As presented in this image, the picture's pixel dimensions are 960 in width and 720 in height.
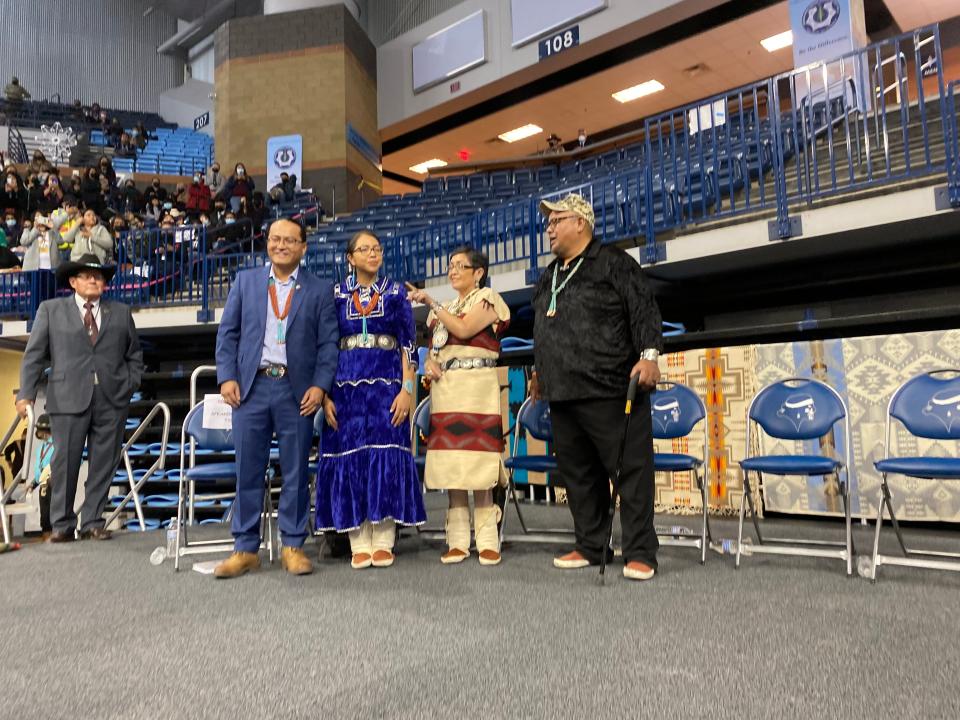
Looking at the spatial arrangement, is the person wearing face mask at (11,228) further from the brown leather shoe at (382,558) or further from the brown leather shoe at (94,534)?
the brown leather shoe at (382,558)

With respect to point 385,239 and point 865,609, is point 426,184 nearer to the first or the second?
point 385,239

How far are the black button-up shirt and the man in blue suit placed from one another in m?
0.96

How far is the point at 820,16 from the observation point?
8.11 m

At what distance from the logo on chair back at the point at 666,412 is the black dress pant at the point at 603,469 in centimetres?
51

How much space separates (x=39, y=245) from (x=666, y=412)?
8.82 metres

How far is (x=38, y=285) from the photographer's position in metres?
8.83

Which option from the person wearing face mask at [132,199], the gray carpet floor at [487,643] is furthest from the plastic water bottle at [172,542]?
the person wearing face mask at [132,199]

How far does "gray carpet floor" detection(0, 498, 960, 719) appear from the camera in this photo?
1.43 m

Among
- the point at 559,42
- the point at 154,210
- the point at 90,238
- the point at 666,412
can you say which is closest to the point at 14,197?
the point at 154,210

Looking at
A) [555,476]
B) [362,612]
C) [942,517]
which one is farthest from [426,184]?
[362,612]

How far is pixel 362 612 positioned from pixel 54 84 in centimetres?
2329

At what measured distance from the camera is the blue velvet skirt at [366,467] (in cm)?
294

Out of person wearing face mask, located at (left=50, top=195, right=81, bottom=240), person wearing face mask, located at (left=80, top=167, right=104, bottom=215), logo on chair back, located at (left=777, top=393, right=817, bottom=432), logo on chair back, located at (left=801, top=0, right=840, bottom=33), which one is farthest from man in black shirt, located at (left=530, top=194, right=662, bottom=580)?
person wearing face mask, located at (left=80, top=167, right=104, bottom=215)

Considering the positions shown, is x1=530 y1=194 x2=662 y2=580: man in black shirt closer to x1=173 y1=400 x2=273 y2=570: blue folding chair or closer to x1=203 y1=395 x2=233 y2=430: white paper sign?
x1=173 y1=400 x2=273 y2=570: blue folding chair
